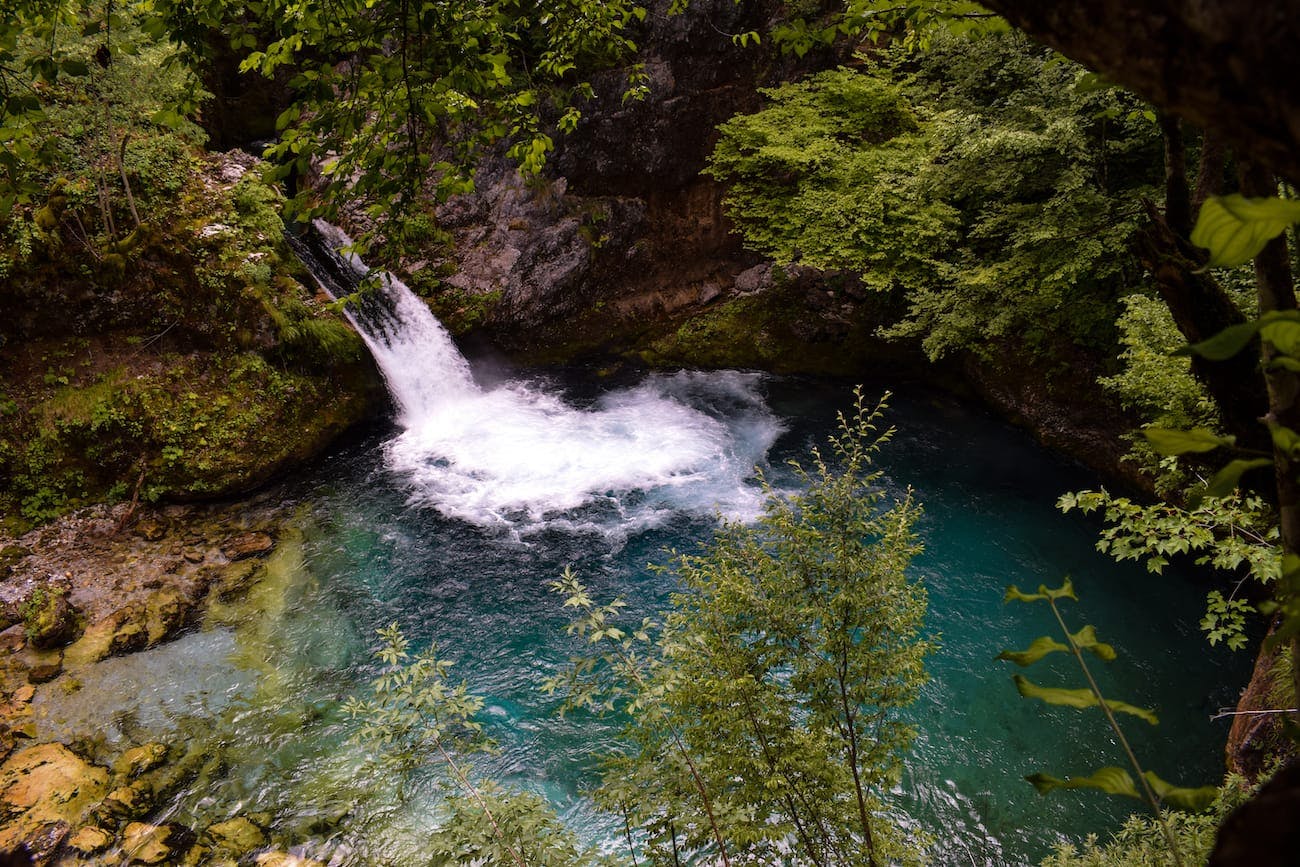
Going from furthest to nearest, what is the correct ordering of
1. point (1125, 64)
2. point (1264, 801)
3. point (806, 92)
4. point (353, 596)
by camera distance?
1. point (806, 92)
2. point (353, 596)
3. point (1125, 64)
4. point (1264, 801)

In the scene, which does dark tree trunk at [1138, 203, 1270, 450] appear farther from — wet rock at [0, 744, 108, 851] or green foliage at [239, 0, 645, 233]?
wet rock at [0, 744, 108, 851]

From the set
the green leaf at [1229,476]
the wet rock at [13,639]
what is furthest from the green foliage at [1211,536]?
the wet rock at [13,639]

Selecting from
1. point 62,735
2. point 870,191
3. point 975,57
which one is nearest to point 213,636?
point 62,735

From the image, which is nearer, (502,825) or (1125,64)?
(1125,64)

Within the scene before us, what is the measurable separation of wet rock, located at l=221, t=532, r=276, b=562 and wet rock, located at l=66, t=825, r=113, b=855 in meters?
3.46

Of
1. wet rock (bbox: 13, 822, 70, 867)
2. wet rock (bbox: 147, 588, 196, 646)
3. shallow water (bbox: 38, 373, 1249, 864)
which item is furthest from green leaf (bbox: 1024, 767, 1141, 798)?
wet rock (bbox: 147, 588, 196, 646)

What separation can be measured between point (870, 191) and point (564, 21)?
26.1 feet

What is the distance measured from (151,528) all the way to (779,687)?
8932 millimetres

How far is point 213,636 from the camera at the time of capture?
6.71 meters

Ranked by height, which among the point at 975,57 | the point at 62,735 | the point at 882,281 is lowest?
the point at 62,735

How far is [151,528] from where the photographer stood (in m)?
8.01

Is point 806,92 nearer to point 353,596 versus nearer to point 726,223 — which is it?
point 726,223

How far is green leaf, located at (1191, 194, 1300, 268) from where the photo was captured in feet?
2.20

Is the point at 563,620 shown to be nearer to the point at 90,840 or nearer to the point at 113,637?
the point at 90,840
